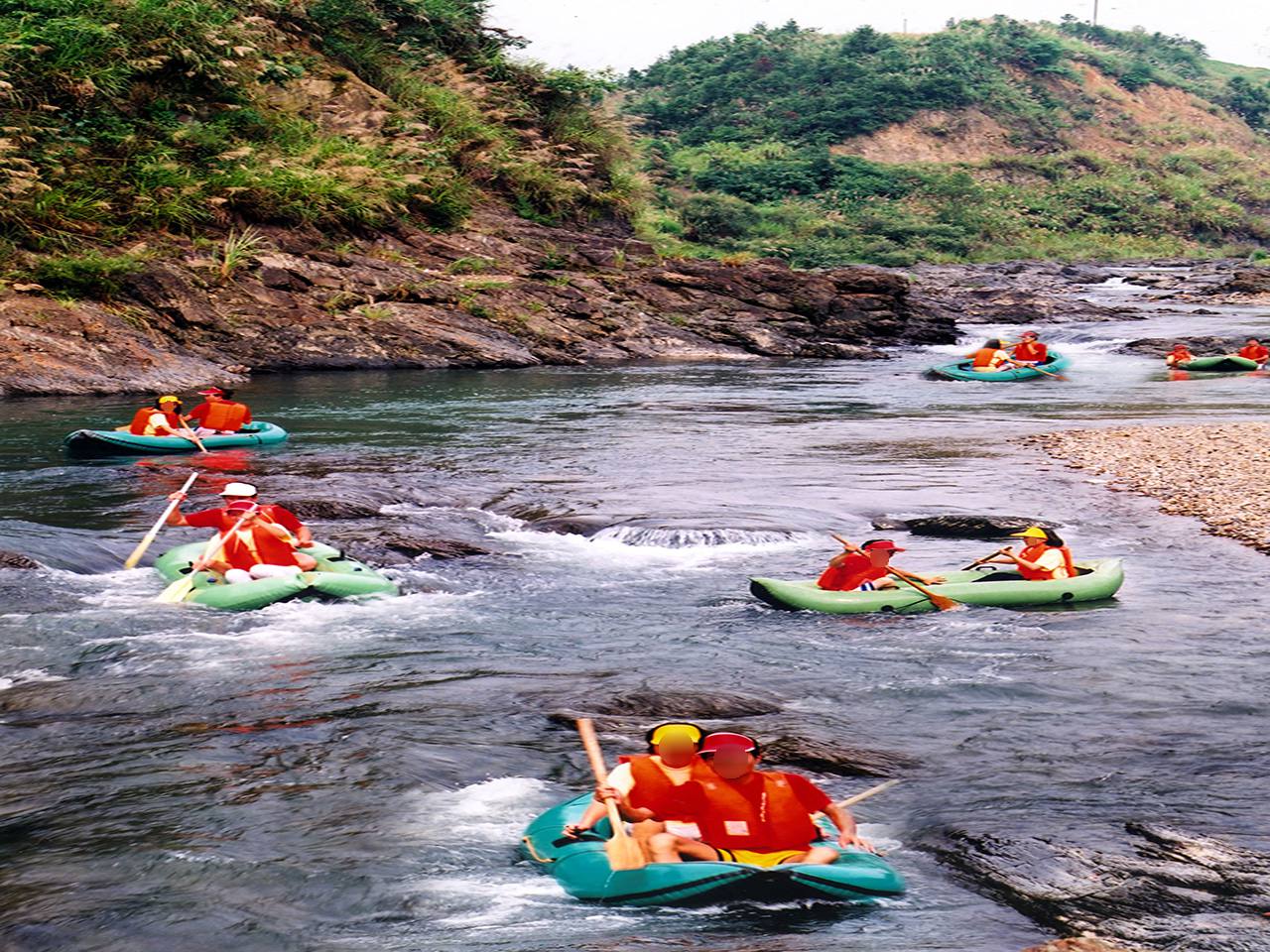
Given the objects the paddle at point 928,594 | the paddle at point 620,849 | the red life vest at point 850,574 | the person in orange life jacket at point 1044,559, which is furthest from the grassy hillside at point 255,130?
the paddle at point 620,849

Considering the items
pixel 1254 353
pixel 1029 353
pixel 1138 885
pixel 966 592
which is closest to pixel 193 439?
pixel 966 592

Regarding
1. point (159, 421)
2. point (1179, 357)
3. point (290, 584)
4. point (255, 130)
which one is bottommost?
point (290, 584)

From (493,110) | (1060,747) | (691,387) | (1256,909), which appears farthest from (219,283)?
(1256,909)

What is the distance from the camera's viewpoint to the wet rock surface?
207 inches

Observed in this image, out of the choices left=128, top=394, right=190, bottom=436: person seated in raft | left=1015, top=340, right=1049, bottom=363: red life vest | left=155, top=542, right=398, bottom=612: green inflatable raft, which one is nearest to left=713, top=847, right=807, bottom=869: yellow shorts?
left=155, top=542, right=398, bottom=612: green inflatable raft

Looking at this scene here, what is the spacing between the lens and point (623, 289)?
29078 millimetres

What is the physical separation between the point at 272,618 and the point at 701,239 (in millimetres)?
40483

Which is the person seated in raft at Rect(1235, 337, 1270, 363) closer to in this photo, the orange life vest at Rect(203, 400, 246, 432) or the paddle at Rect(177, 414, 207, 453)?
the orange life vest at Rect(203, 400, 246, 432)

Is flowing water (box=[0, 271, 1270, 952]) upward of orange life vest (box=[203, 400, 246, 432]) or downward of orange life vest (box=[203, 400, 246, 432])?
downward

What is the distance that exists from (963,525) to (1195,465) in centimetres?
435

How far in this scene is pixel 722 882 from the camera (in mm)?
5379

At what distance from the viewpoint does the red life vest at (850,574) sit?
10086mm

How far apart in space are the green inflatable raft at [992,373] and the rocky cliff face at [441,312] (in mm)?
3627

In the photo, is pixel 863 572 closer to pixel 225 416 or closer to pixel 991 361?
pixel 225 416
